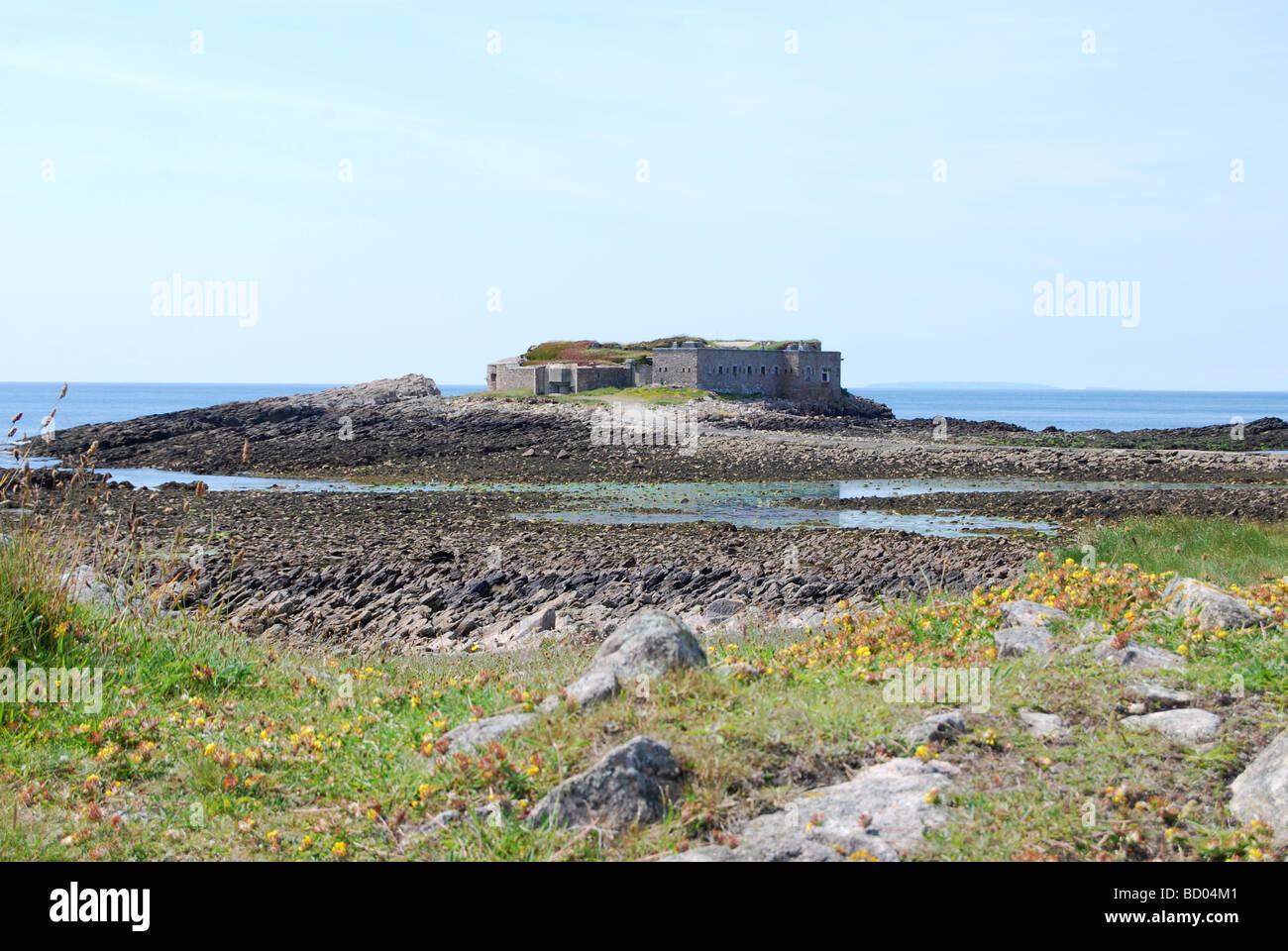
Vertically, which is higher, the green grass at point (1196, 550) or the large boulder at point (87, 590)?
the large boulder at point (87, 590)

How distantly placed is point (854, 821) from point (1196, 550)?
40.9 feet

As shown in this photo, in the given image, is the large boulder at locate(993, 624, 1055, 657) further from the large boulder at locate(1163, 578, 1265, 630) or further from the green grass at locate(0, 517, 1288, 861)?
the large boulder at locate(1163, 578, 1265, 630)

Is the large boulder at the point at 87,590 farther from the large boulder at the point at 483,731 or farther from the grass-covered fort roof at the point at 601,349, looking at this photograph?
the grass-covered fort roof at the point at 601,349

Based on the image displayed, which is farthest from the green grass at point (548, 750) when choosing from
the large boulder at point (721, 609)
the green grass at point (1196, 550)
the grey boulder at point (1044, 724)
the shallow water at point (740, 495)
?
the shallow water at point (740, 495)

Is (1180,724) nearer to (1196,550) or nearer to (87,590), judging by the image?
(87,590)

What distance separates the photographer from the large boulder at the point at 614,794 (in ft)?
14.5

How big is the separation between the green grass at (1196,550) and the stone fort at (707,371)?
183 ft

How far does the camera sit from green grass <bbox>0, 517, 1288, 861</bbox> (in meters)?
4.34

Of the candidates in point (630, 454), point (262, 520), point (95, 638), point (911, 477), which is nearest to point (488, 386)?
point (630, 454)

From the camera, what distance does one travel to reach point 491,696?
617 centimetres
